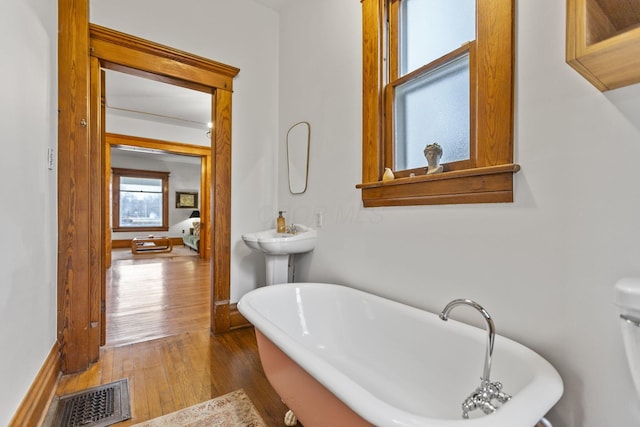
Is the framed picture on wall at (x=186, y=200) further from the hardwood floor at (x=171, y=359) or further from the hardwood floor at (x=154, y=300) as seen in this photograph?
the hardwood floor at (x=171, y=359)

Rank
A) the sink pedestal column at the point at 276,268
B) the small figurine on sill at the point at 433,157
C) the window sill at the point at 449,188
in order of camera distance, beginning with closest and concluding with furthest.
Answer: the window sill at the point at 449,188 < the small figurine on sill at the point at 433,157 < the sink pedestal column at the point at 276,268

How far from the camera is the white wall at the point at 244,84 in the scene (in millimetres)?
2356

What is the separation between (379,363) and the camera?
1.48 m

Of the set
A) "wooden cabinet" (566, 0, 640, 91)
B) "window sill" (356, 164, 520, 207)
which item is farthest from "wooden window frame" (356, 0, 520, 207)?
"wooden cabinet" (566, 0, 640, 91)

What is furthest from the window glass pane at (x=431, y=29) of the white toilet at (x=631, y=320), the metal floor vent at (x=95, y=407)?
the metal floor vent at (x=95, y=407)

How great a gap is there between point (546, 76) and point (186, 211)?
9624mm

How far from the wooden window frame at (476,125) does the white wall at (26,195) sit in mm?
1665

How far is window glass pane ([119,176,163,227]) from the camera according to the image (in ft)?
27.3

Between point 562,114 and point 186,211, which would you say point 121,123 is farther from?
point 562,114

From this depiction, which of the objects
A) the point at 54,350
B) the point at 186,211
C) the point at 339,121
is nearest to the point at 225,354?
the point at 54,350

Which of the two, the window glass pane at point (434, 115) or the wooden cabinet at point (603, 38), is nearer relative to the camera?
the wooden cabinet at point (603, 38)

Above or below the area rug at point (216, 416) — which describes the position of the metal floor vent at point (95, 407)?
below

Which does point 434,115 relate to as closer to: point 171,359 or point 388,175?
point 388,175

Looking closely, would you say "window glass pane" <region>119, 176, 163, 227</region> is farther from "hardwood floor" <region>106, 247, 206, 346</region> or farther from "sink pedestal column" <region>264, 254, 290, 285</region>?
"sink pedestal column" <region>264, 254, 290, 285</region>
